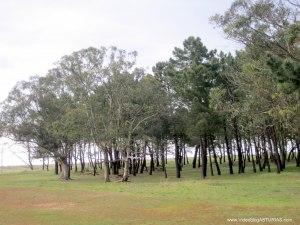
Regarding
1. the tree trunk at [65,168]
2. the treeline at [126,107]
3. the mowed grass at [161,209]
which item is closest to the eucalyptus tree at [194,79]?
the treeline at [126,107]

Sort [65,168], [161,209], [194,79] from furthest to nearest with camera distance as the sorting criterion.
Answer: [65,168] → [194,79] → [161,209]

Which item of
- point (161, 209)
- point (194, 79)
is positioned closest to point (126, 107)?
point (194, 79)

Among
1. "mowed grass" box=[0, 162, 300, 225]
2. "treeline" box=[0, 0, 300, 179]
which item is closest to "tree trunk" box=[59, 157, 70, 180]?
"treeline" box=[0, 0, 300, 179]

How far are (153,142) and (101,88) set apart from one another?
1070 centimetres

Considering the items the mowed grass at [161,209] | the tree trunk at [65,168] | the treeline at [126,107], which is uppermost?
the treeline at [126,107]

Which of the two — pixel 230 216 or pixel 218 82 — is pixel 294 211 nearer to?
pixel 230 216

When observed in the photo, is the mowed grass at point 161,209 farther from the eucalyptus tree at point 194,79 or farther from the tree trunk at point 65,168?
the tree trunk at point 65,168

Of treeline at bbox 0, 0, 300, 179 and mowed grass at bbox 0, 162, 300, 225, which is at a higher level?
treeline at bbox 0, 0, 300, 179

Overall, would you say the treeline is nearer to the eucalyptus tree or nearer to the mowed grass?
the eucalyptus tree

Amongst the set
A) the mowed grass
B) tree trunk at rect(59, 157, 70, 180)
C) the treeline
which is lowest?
the mowed grass

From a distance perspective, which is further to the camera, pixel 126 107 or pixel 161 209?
pixel 126 107

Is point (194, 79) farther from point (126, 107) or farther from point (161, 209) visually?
point (161, 209)

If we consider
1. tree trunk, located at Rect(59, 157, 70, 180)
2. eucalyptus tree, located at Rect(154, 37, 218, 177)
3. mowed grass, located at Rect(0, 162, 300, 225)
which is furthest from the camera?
tree trunk, located at Rect(59, 157, 70, 180)

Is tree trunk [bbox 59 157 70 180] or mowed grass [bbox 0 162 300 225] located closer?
mowed grass [bbox 0 162 300 225]
